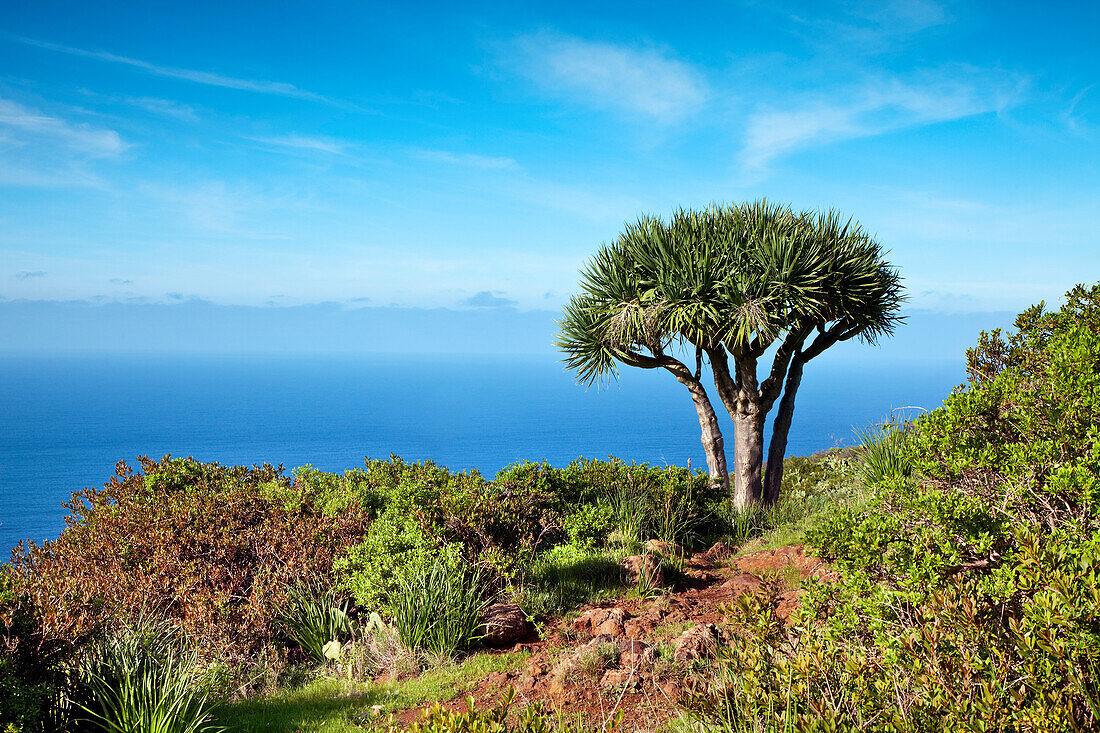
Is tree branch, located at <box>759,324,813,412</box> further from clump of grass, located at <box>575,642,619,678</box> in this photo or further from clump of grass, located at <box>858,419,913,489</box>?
clump of grass, located at <box>575,642,619,678</box>

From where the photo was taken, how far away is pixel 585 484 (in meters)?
9.27

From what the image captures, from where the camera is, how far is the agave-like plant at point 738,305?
10664 millimetres

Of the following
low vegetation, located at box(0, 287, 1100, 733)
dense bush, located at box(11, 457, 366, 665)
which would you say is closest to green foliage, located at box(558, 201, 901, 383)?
low vegetation, located at box(0, 287, 1100, 733)

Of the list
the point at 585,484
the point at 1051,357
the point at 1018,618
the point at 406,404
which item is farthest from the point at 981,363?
the point at 406,404

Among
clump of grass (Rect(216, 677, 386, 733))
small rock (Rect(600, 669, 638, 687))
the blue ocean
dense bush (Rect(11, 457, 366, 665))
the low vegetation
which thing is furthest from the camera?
the blue ocean

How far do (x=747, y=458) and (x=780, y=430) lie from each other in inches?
39.6

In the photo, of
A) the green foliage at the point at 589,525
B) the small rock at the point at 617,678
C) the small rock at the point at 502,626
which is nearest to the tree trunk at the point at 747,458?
the green foliage at the point at 589,525

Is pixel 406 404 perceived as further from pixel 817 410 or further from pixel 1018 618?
pixel 1018 618

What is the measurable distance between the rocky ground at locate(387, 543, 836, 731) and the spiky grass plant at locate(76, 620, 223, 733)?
1.45 meters

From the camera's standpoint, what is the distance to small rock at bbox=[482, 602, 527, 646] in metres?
5.86

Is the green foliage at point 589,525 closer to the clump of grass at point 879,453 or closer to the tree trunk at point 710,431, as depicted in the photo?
the clump of grass at point 879,453

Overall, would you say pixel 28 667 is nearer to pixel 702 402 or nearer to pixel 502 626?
pixel 502 626

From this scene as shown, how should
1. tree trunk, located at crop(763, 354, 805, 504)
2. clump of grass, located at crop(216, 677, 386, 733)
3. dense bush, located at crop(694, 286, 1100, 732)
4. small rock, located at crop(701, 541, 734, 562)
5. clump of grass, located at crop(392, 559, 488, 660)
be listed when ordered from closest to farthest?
dense bush, located at crop(694, 286, 1100, 732) < clump of grass, located at crop(216, 677, 386, 733) < clump of grass, located at crop(392, 559, 488, 660) < small rock, located at crop(701, 541, 734, 562) < tree trunk, located at crop(763, 354, 805, 504)

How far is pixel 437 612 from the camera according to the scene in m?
5.87
